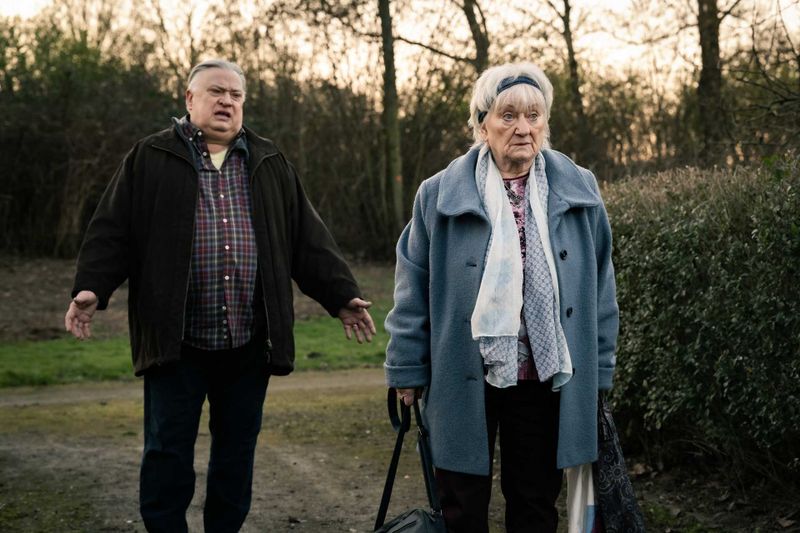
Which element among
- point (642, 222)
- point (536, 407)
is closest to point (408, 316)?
point (536, 407)

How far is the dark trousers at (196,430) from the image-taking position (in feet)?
14.2

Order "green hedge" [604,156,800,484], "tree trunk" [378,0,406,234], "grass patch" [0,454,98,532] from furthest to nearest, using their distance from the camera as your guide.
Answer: "tree trunk" [378,0,406,234], "grass patch" [0,454,98,532], "green hedge" [604,156,800,484]

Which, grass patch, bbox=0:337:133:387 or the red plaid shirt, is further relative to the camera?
grass patch, bbox=0:337:133:387

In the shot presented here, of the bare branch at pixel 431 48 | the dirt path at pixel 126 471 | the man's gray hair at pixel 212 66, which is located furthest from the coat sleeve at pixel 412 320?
the bare branch at pixel 431 48

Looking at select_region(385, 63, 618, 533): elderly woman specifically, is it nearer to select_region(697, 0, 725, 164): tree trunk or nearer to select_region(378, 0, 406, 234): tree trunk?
select_region(697, 0, 725, 164): tree trunk

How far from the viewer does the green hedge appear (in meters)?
4.56

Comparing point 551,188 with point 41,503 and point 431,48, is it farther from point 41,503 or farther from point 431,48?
point 431,48

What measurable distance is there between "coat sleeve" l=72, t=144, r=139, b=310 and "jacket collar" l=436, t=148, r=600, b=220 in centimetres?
138

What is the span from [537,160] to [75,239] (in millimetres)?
16698

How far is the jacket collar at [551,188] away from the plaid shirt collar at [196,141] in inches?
41.8

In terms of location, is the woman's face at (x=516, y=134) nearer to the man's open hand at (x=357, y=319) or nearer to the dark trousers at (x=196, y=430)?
the man's open hand at (x=357, y=319)

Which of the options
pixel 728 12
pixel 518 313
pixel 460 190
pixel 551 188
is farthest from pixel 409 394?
pixel 728 12

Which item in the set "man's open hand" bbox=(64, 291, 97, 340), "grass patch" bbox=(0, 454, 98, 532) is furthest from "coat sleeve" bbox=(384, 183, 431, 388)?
"grass patch" bbox=(0, 454, 98, 532)

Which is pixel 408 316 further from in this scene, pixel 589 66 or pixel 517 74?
pixel 589 66
